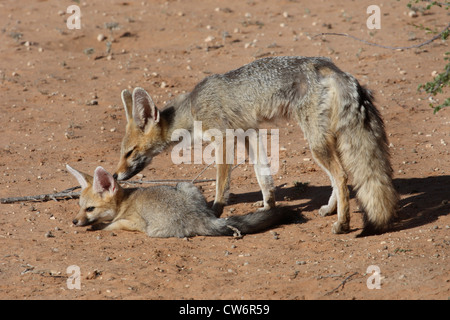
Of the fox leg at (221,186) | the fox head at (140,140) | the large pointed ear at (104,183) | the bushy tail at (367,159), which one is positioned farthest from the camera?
the fox head at (140,140)

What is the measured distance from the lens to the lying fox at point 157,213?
665 cm

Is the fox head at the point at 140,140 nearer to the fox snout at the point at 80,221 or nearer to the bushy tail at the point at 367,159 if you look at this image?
the fox snout at the point at 80,221

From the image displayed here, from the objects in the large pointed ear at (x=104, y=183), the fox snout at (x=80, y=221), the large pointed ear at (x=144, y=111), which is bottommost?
the fox snout at (x=80, y=221)

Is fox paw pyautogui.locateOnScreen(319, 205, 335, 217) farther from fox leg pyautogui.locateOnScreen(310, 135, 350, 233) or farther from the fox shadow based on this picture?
fox leg pyautogui.locateOnScreen(310, 135, 350, 233)

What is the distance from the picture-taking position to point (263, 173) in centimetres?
763

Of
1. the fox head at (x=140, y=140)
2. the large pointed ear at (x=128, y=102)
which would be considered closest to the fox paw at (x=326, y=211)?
the fox head at (x=140, y=140)

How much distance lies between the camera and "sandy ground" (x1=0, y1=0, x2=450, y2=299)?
541cm

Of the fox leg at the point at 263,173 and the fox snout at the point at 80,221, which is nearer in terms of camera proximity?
the fox snout at the point at 80,221

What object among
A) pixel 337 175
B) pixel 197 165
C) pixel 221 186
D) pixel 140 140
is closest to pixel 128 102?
pixel 140 140

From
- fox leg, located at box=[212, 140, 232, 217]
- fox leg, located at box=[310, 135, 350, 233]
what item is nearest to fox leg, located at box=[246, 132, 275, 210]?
fox leg, located at box=[212, 140, 232, 217]

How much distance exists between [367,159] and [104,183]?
10.2ft

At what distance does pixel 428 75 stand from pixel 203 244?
736 centimetres

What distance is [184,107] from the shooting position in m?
7.58

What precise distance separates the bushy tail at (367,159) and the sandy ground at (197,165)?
0.89ft
